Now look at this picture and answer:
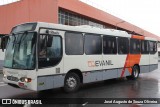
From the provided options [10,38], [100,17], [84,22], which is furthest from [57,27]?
[100,17]

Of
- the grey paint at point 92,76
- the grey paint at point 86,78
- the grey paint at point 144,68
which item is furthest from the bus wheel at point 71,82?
the grey paint at point 144,68

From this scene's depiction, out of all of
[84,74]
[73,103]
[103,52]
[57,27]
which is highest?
[57,27]

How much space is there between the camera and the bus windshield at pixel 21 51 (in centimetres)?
929

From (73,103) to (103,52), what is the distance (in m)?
4.70

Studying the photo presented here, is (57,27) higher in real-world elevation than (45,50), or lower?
higher

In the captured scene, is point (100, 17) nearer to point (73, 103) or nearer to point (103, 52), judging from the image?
point (103, 52)

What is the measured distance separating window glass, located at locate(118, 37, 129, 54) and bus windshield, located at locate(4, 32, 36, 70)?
20.7ft

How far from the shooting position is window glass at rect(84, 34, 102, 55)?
468 inches

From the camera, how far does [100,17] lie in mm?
48719

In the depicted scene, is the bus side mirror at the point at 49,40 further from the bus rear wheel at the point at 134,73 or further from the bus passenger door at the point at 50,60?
the bus rear wheel at the point at 134,73

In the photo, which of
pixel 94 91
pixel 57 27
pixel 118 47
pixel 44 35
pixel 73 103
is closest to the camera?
pixel 73 103

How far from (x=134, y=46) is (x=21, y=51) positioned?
8400 millimetres

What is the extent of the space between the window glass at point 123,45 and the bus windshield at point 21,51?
6.31m

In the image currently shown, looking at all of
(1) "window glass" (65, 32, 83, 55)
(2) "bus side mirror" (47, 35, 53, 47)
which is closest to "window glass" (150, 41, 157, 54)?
(1) "window glass" (65, 32, 83, 55)
